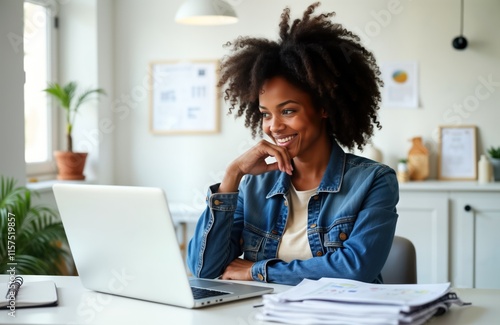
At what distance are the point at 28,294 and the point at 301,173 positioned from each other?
932mm

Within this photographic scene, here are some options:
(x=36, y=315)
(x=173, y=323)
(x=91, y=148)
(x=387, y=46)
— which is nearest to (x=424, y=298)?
(x=173, y=323)

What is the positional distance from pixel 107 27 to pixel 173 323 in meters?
3.90

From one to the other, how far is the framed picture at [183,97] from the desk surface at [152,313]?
3.32 metres

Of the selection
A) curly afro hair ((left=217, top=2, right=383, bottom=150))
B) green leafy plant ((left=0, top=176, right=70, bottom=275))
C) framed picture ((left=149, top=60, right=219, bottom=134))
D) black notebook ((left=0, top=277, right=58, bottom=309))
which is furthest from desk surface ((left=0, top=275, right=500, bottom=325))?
framed picture ((left=149, top=60, right=219, bottom=134))

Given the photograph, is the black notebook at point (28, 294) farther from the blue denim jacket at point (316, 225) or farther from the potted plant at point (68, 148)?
the potted plant at point (68, 148)

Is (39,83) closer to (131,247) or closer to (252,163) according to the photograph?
(252,163)

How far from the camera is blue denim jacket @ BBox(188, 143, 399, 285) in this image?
1.95 metres

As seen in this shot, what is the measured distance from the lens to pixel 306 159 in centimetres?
226

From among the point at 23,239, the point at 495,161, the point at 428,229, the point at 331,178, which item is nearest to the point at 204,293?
the point at 331,178

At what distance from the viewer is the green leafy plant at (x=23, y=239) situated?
10.9ft

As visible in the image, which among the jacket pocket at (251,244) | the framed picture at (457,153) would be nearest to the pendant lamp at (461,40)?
the framed picture at (457,153)

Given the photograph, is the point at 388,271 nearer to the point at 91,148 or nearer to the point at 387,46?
the point at 387,46

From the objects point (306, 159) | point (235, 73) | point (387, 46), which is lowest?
point (306, 159)

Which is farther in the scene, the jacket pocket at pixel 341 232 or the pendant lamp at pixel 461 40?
the pendant lamp at pixel 461 40
